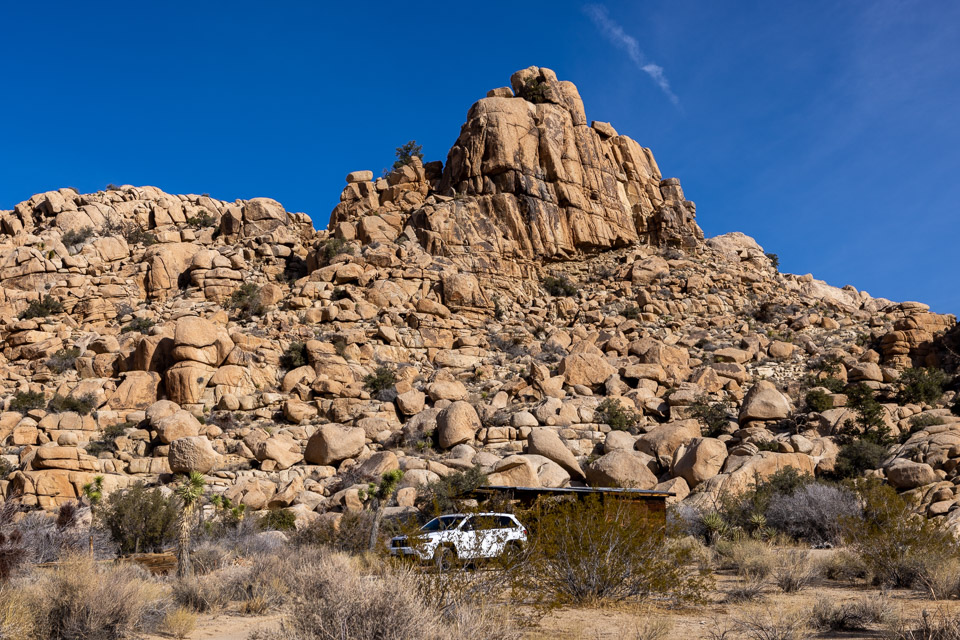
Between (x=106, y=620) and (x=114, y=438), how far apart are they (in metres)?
24.9

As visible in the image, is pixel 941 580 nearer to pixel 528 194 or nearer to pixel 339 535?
pixel 339 535

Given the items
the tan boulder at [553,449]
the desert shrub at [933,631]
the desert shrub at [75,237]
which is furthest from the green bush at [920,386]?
the desert shrub at [75,237]

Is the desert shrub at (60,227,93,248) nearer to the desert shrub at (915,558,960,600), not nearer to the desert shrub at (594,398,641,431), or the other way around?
the desert shrub at (594,398,641,431)

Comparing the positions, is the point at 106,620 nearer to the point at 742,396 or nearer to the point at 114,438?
the point at 114,438

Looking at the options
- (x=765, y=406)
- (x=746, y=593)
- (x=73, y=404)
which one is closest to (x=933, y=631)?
(x=746, y=593)

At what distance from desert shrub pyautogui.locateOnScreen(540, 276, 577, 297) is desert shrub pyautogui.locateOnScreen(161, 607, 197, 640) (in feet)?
143

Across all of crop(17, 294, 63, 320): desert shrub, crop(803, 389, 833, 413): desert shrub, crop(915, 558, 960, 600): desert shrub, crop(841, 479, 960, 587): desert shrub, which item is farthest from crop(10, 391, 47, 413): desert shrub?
crop(915, 558, 960, 600): desert shrub

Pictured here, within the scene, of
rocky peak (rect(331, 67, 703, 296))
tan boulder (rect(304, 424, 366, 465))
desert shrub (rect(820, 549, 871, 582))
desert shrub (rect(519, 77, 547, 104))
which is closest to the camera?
desert shrub (rect(820, 549, 871, 582))

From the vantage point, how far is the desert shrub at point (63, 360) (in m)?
40.2

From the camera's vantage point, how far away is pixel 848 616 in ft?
33.1

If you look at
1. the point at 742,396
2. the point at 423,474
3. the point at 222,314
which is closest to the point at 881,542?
the point at 423,474

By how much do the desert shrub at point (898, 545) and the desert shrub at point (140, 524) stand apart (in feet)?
57.4

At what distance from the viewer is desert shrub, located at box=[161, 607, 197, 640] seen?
417 inches

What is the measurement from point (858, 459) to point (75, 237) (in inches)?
2127
